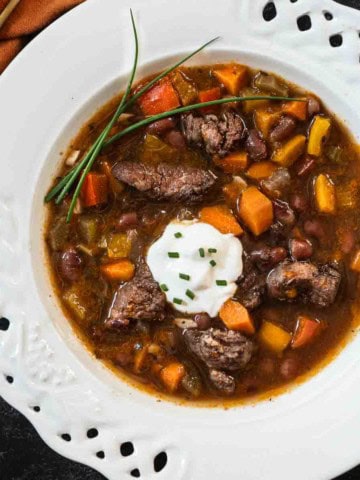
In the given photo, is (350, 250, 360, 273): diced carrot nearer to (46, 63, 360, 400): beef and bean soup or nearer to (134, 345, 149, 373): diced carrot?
(46, 63, 360, 400): beef and bean soup

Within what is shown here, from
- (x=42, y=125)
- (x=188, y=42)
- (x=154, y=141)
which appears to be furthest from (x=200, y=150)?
(x=42, y=125)

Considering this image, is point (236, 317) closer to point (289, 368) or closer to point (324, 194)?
point (289, 368)

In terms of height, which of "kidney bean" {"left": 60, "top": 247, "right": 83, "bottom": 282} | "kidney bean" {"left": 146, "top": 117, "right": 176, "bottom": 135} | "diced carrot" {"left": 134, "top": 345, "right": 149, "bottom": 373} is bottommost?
"diced carrot" {"left": 134, "top": 345, "right": 149, "bottom": 373}

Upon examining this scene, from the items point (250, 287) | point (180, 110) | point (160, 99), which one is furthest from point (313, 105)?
point (250, 287)

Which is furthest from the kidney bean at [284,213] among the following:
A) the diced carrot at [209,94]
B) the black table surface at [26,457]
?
the black table surface at [26,457]

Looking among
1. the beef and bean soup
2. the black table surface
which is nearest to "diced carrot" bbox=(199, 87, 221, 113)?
the beef and bean soup

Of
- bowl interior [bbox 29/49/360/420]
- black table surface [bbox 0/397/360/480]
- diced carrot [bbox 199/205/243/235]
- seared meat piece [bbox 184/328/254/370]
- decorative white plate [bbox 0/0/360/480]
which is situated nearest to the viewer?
decorative white plate [bbox 0/0/360/480]

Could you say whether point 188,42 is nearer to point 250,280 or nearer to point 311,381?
point 250,280
